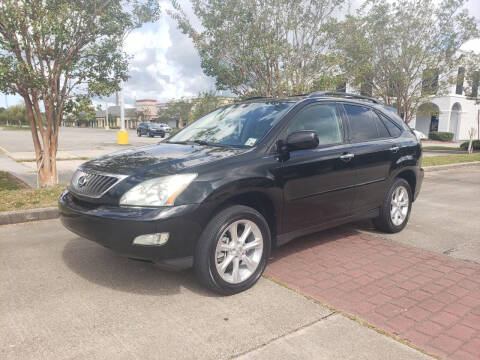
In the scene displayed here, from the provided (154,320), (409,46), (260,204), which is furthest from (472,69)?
(154,320)

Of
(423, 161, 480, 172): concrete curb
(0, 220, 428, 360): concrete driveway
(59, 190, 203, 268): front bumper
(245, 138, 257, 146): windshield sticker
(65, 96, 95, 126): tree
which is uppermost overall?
(65, 96, 95, 126): tree

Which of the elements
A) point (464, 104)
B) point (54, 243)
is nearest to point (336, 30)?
point (54, 243)

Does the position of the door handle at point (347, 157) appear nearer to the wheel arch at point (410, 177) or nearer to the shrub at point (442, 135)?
the wheel arch at point (410, 177)

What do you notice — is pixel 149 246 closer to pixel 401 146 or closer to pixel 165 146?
pixel 165 146

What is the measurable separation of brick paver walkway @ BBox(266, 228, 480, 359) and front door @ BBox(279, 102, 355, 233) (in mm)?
445

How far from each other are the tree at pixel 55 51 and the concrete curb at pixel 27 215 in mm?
2010

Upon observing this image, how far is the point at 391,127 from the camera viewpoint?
204 inches

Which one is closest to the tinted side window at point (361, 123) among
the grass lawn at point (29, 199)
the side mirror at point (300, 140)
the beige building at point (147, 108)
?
the side mirror at point (300, 140)

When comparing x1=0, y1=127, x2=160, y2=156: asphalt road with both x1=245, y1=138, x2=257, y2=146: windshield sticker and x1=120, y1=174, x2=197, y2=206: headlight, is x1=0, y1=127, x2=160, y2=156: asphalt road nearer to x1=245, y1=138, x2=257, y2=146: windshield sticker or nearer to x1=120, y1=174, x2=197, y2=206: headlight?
x1=245, y1=138, x2=257, y2=146: windshield sticker

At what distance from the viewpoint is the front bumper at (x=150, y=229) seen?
A: 2.95 meters

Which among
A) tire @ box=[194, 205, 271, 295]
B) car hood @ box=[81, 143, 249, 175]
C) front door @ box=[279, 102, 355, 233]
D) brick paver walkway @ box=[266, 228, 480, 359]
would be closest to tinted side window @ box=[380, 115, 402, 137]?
front door @ box=[279, 102, 355, 233]

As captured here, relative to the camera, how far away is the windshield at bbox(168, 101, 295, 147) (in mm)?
3871

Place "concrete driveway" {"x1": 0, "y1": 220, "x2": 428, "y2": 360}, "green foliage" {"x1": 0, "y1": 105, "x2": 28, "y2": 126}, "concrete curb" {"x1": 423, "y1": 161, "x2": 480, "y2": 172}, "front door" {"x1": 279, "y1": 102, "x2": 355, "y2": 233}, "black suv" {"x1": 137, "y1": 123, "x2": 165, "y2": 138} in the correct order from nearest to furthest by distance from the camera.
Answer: "concrete driveway" {"x1": 0, "y1": 220, "x2": 428, "y2": 360} → "front door" {"x1": 279, "y1": 102, "x2": 355, "y2": 233} → "concrete curb" {"x1": 423, "y1": 161, "x2": 480, "y2": 172} → "black suv" {"x1": 137, "y1": 123, "x2": 165, "y2": 138} → "green foliage" {"x1": 0, "y1": 105, "x2": 28, "y2": 126}

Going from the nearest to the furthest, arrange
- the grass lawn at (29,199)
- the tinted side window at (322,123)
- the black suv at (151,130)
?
the tinted side window at (322,123) → the grass lawn at (29,199) → the black suv at (151,130)
